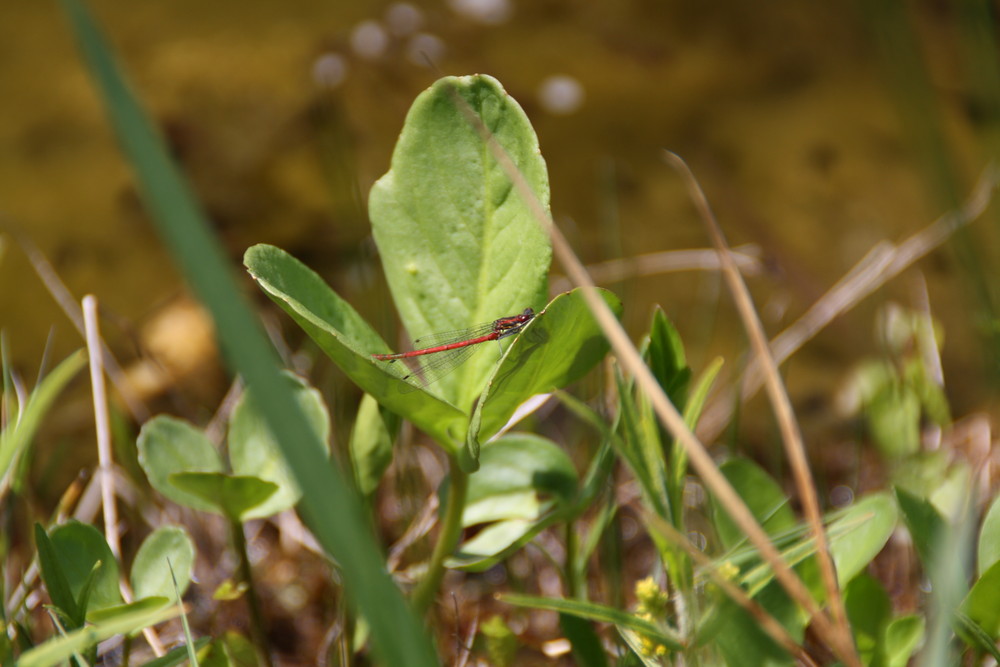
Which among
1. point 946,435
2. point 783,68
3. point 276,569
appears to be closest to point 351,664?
point 276,569

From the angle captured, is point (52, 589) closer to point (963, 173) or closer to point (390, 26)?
point (390, 26)

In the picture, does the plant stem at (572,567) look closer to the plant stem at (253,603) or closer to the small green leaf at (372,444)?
the small green leaf at (372,444)

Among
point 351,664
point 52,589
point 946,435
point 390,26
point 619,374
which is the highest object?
point 390,26

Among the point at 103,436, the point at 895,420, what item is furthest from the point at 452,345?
the point at 895,420

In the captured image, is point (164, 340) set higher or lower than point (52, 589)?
lower

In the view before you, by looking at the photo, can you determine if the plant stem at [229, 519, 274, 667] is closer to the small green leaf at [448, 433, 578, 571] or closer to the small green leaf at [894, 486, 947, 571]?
the small green leaf at [448, 433, 578, 571]
